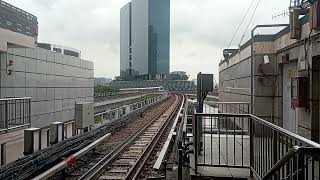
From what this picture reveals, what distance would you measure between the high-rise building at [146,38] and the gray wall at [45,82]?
121 m

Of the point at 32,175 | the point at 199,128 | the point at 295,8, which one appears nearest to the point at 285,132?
the point at 199,128

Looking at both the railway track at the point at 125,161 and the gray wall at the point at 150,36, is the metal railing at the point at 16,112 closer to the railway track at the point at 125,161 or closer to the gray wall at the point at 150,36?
the railway track at the point at 125,161

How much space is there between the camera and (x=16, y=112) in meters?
16.5

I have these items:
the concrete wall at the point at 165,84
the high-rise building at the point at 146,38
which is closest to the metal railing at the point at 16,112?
the concrete wall at the point at 165,84

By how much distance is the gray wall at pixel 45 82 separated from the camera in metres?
19.1

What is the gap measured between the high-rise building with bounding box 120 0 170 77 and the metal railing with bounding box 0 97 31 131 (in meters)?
133

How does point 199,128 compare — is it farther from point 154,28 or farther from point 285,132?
point 154,28

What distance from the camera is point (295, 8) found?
10352 millimetres

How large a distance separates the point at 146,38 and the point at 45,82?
132 metres

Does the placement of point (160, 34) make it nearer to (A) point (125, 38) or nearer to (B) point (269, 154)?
(A) point (125, 38)

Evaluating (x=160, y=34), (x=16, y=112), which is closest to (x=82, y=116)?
(x=16, y=112)

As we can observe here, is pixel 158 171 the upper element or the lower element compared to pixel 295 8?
lower

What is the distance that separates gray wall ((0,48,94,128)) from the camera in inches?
750

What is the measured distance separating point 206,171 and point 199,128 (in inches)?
49.3
